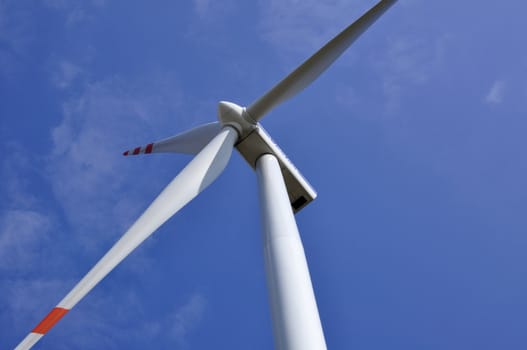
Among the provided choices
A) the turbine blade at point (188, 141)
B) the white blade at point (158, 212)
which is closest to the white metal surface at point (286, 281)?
the white blade at point (158, 212)

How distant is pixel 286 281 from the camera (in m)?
8.65

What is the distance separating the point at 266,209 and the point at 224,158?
324 cm

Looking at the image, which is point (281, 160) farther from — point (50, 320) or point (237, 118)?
point (50, 320)

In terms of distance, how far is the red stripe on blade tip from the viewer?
737cm

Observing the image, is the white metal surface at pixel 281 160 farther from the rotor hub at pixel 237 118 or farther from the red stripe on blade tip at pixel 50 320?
the red stripe on blade tip at pixel 50 320

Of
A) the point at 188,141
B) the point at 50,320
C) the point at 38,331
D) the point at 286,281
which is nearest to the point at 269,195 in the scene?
the point at 286,281

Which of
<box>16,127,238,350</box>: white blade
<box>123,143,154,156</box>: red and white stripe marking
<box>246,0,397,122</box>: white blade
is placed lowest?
<box>16,127,238,350</box>: white blade

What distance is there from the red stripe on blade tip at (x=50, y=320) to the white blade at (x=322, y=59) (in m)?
8.95

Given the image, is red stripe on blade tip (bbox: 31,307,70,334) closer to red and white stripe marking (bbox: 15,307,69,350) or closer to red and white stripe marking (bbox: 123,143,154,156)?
red and white stripe marking (bbox: 15,307,69,350)

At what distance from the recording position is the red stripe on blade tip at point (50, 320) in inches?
290

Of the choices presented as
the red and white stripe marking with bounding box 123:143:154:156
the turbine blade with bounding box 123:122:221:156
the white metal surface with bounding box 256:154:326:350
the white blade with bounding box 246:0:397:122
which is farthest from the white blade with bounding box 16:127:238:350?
the red and white stripe marking with bounding box 123:143:154:156

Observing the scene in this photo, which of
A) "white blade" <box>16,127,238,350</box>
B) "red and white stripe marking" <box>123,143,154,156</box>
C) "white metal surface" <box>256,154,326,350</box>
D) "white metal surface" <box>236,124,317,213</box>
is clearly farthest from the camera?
"red and white stripe marking" <box>123,143,154,156</box>

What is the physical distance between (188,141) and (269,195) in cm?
635

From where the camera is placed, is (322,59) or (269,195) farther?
(322,59)
